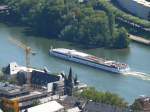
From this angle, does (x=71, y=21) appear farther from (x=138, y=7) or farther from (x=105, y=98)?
(x=105, y=98)

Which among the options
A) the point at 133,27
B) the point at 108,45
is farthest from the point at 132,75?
the point at 133,27

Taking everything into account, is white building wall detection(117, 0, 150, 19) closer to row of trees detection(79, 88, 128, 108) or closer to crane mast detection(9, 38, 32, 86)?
crane mast detection(9, 38, 32, 86)

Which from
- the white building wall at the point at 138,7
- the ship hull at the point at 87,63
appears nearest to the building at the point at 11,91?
the ship hull at the point at 87,63

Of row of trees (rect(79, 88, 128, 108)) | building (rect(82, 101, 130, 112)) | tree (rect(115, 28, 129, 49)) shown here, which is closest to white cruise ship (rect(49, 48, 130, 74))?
tree (rect(115, 28, 129, 49))

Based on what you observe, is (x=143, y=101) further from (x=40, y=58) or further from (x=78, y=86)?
(x=40, y=58)

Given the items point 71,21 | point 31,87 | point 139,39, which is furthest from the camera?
point 71,21

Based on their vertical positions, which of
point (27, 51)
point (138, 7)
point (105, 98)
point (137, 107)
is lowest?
point (137, 107)

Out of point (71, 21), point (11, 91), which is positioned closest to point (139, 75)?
point (11, 91)
